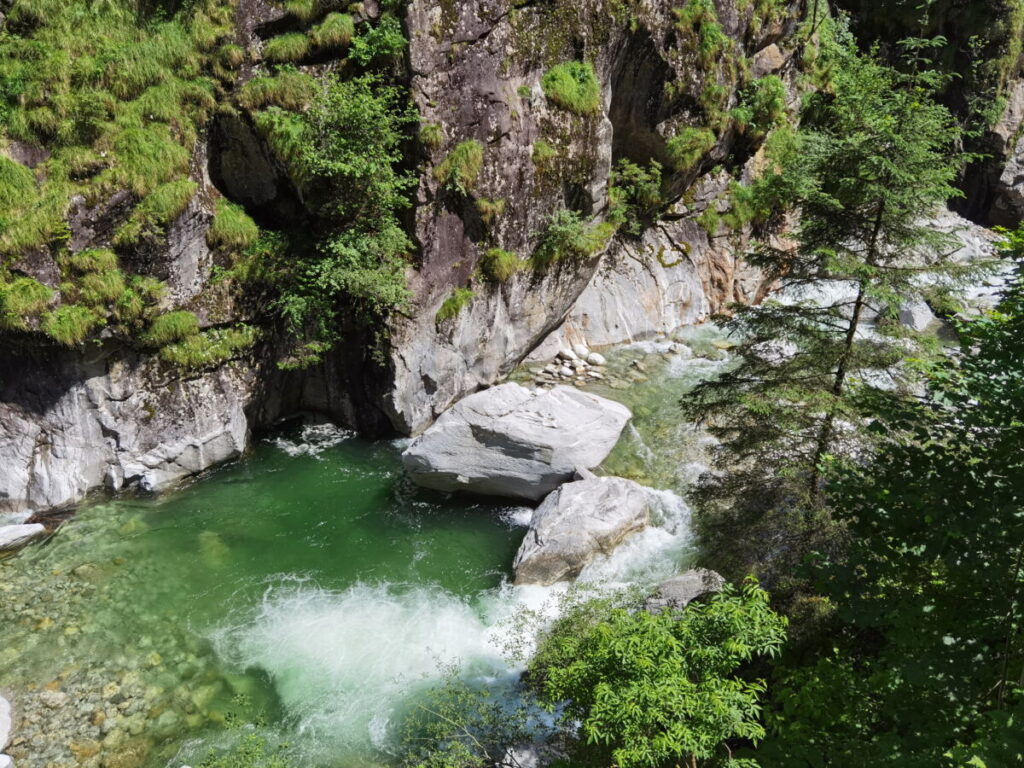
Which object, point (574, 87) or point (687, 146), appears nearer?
point (574, 87)

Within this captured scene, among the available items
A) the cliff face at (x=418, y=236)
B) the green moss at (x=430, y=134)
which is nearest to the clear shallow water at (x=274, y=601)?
the cliff face at (x=418, y=236)

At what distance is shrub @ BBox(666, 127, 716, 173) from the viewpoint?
58.2ft

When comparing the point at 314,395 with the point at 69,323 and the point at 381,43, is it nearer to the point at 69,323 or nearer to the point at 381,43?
the point at 69,323

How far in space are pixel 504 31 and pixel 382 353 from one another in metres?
7.56

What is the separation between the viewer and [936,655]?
418 centimetres

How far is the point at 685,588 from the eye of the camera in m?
9.39

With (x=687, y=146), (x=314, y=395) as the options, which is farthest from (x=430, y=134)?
(x=687, y=146)

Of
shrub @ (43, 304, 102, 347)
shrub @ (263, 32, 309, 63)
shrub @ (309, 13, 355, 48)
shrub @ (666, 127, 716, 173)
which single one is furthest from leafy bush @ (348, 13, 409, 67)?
shrub @ (666, 127, 716, 173)

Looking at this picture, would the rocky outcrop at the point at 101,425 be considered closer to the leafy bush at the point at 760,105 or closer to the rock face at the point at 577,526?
the rock face at the point at 577,526

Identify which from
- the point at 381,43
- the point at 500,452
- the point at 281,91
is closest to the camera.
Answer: the point at 500,452

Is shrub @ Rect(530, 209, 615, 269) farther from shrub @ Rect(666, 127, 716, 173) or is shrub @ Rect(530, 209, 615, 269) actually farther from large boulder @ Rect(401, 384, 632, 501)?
large boulder @ Rect(401, 384, 632, 501)

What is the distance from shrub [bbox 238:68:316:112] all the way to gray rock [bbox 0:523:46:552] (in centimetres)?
881

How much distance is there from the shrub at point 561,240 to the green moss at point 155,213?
7.72 meters

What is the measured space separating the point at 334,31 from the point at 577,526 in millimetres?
11161
